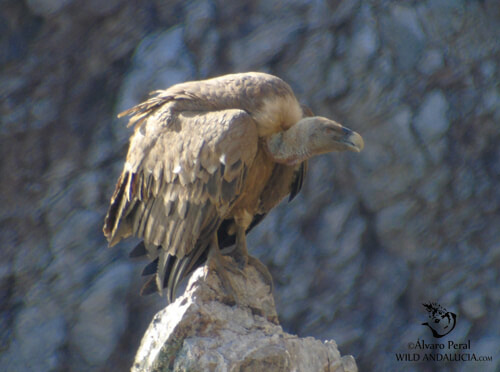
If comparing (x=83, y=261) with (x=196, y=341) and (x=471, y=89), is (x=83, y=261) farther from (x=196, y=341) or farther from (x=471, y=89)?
(x=471, y=89)

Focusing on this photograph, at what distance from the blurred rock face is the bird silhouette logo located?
0.22ft

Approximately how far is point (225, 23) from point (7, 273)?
2.98 meters

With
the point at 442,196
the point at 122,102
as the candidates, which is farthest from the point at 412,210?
the point at 122,102

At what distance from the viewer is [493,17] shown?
20.9 ft

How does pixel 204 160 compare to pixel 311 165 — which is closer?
pixel 204 160

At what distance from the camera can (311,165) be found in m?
6.02

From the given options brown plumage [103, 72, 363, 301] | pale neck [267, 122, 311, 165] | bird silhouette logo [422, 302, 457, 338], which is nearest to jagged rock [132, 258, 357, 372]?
brown plumage [103, 72, 363, 301]

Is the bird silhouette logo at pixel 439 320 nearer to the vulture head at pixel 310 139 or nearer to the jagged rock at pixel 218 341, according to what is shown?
the jagged rock at pixel 218 341

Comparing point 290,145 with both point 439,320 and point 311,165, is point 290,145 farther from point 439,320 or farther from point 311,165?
point 439,320

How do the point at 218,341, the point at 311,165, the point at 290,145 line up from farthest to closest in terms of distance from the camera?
the point at 311,165, the point at 290,145, the point at 218,341

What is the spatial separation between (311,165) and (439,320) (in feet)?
6.40

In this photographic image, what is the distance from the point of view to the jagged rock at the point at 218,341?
2535 mm

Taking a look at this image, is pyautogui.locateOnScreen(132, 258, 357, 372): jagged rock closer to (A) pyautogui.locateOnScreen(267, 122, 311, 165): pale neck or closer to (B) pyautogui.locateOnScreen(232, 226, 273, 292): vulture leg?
(B) pyautogui.locateOnScreen(232, 226, 273, 292): vulture leg

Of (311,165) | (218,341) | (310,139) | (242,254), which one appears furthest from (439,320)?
(218,341)
